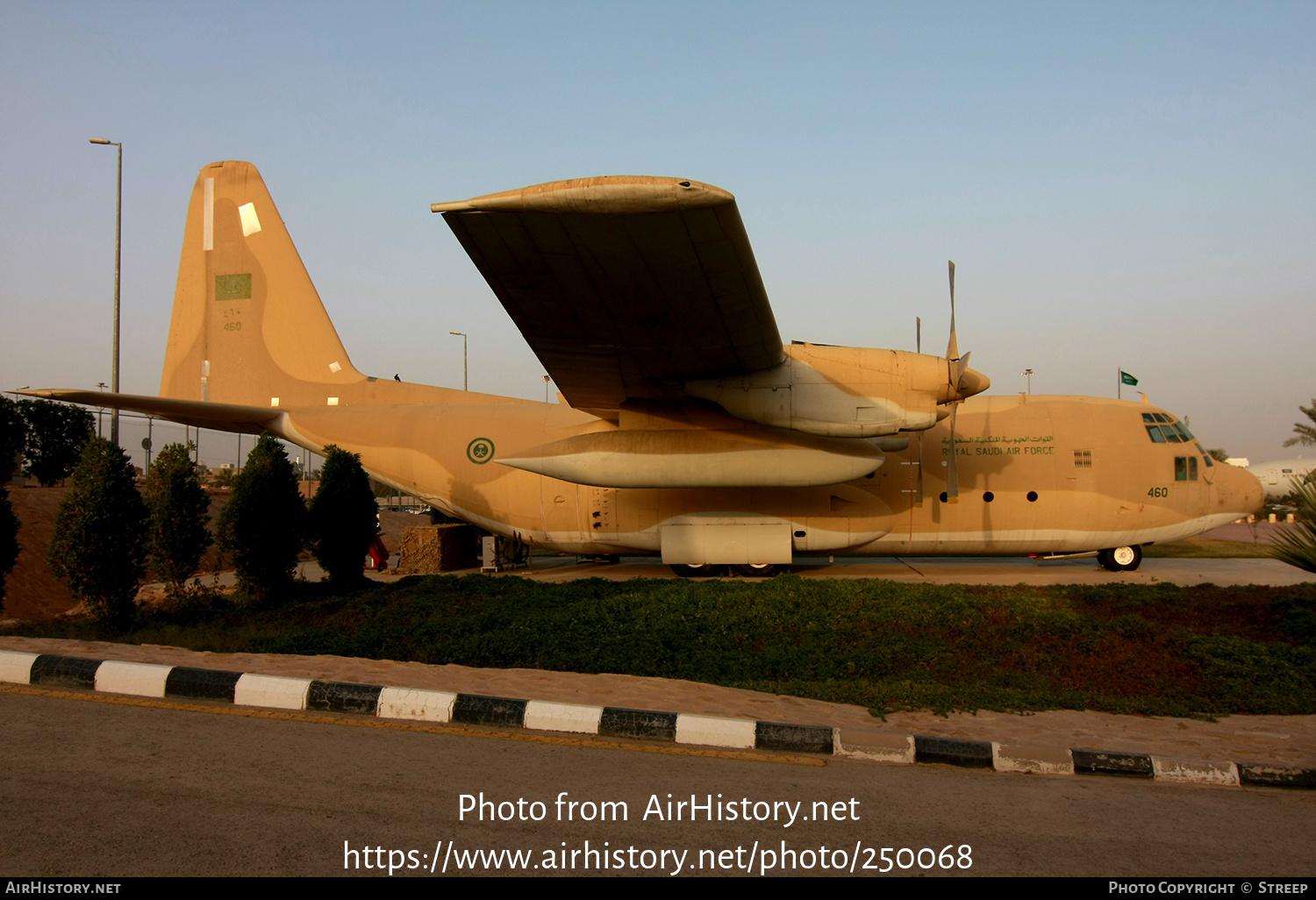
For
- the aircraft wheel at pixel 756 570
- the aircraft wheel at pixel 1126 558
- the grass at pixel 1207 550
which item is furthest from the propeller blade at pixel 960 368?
the grass at pixel 1207 550

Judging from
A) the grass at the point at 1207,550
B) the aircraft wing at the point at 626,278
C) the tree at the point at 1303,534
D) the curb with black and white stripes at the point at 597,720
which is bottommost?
the grass at the point at 1207,550

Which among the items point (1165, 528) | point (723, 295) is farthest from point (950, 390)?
point (1165, 528)

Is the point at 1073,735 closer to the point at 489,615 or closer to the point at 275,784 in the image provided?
the point at 275,784

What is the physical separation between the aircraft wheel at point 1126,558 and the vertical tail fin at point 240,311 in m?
15.1

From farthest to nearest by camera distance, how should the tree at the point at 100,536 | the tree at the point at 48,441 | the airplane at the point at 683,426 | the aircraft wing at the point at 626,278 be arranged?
the tree at the point at 48,441 → the airplane at the point at 683,426 → the tree at the point at 100,536 → the aircraft wing at the point at 626,278

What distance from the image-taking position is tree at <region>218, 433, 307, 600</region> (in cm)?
1106

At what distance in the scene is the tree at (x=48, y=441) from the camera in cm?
2791

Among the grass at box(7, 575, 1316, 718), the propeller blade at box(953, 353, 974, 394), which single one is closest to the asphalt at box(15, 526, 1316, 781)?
the grass at box(7, 575, 1316, 718)

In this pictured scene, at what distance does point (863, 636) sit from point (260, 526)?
322 inches

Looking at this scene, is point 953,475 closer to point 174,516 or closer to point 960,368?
point 960,368

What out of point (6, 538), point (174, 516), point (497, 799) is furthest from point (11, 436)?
point (497, 799)

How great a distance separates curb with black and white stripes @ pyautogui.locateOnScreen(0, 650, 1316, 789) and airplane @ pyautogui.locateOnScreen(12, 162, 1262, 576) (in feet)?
14.5

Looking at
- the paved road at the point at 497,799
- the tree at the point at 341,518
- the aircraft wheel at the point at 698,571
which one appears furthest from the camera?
the aircraft wheel at the point at 698,571

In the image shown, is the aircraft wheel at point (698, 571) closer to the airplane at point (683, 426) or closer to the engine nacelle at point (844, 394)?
the airplane at point (683, 426)
